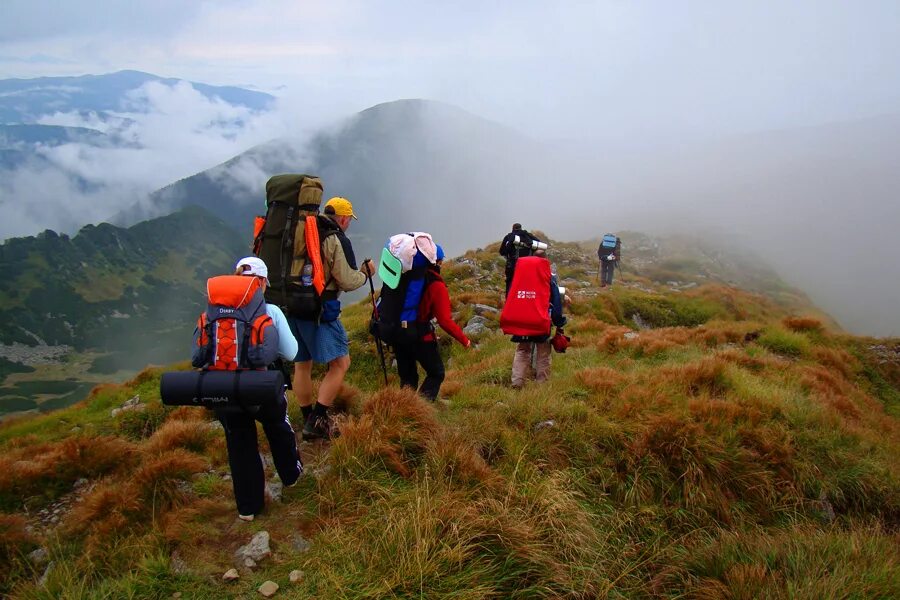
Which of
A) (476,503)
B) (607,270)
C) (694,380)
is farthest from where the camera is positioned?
(607,270)

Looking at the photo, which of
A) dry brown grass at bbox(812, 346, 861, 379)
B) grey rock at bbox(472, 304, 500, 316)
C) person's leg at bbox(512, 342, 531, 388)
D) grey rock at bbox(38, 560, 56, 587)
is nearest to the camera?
grey rock at bbox(38, 560, 56, 587)

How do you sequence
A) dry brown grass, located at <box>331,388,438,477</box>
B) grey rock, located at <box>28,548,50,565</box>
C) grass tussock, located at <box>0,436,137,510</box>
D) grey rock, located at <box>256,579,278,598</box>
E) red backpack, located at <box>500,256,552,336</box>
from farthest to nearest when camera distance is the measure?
1. red backpack, located at <box>500,256,552,336</box>
2. grass tussock, located at <box>0,436,137,510</box>
3. dry brown grass, located at <box>331,388,438,477</box>
4. grey rock, located at <box>28,548,50,565</box>
5. grey rock, located at <box>256,579,278,598</box>

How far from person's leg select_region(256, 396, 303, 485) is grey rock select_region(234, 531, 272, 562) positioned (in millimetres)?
896

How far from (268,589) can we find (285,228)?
376cm

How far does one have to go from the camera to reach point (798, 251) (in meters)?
138

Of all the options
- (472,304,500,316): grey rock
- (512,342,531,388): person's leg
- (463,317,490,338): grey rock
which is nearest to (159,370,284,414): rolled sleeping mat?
(512,342,531,388): person's leg

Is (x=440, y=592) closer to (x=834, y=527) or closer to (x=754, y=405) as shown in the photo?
(x=834, y=527)

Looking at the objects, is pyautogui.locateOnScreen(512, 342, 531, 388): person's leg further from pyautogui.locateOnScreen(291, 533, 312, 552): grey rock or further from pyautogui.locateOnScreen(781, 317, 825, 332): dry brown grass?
pyautogui.locateOnScreen(781, 317, 825, 332): dry brown grass

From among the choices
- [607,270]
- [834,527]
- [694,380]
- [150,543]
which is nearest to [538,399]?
[694,380]

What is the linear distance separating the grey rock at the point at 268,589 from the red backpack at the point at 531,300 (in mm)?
5836

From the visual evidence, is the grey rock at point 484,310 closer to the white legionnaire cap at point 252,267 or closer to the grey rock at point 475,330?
the grey rock at point 475,330

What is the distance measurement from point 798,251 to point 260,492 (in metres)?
167

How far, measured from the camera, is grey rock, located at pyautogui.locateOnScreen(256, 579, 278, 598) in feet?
13.3

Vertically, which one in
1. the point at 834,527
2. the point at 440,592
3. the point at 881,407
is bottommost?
the point at 881,407
